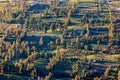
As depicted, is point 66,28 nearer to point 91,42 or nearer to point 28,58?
point 91,42

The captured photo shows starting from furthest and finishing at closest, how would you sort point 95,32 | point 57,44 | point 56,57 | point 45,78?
point 95,32 < point 57,44 < point 56,57 < point 45,78

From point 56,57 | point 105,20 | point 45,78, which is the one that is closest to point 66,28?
point 105,20

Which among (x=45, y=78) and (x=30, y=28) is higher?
(x=30, y=28)

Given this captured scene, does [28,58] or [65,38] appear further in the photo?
[65,38]

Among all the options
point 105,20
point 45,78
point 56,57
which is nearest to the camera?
point 45,78

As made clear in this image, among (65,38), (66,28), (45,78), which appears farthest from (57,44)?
(45,78)

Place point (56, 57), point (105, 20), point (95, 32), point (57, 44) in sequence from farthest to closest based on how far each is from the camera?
1. point (105, 20)
2. point (95, 32)
3. point (57, 44)
4. point (56, 57)

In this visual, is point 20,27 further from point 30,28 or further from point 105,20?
point 105,20

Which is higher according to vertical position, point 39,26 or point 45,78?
point 39,26

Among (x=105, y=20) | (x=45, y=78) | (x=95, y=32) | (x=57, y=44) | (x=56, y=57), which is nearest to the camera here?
(x=45, y=78)
